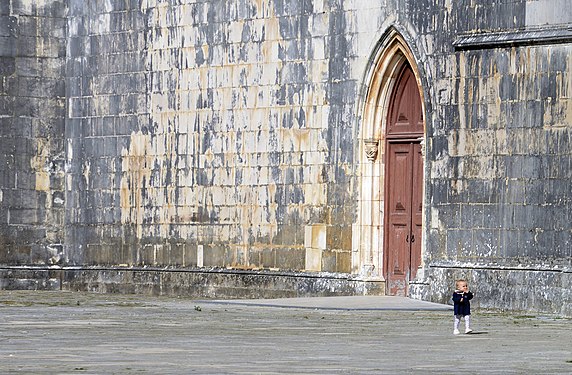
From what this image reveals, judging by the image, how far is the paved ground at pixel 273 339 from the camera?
14.3m

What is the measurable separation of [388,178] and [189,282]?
181 inches

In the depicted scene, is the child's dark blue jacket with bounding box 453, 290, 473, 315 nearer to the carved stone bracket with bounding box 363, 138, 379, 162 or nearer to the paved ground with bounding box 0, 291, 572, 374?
the paved ground with bounding box 0, 291, 572, 374

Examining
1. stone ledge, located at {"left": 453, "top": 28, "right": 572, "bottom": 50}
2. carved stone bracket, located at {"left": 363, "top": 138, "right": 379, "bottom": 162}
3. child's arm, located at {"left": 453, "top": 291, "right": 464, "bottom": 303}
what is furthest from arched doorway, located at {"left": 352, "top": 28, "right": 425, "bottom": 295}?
child's arm, located at {"left": 453, "top": 291, "right": 464, "bottom": 303}

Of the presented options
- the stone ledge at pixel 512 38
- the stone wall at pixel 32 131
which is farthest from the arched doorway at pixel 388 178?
the stone wall at pixel 32 131

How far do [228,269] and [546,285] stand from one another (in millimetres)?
7065

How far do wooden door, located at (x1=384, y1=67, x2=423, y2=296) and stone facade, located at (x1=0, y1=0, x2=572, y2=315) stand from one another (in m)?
0.16

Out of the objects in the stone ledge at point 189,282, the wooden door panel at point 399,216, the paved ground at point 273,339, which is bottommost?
the paved ground at point 273,339

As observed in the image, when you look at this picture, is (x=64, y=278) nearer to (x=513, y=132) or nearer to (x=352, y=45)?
(x=352, y=45)

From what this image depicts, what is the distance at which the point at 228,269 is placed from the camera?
2809cm

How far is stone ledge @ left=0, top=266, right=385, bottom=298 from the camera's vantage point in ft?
86.2

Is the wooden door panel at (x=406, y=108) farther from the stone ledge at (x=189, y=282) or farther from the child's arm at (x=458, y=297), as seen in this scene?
the child's arm at (x=458, y=297)

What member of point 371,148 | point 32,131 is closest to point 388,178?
point 371,148

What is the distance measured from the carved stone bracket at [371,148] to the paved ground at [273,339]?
2.27 metres

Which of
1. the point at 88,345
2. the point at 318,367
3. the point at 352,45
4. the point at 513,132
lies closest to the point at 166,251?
the point at 352,45
